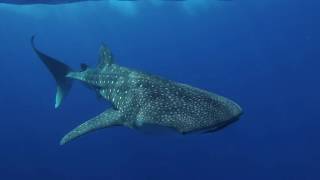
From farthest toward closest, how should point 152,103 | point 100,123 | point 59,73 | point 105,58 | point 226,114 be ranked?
1. point 59,73
2. point 105,58
3. point 100,123
4. point 152,103
5. point 226,114

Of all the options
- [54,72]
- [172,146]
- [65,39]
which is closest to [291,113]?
[172,146]

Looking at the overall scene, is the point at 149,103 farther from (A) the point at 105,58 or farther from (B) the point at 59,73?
(B) the point at 59,73

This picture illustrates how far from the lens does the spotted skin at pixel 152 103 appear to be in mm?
5133

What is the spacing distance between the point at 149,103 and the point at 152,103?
0.08 meters

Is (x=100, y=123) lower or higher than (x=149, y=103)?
lower

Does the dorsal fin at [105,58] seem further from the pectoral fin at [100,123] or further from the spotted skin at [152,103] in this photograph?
the pectoral fin at [100,123]

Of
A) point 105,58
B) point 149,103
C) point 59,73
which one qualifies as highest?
point 105,58

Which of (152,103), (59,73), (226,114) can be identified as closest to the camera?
(226,114)

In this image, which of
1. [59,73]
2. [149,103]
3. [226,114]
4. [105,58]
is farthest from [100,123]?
[59,73]

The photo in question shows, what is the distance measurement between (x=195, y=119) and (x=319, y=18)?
20.4m

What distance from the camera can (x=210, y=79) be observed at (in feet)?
101

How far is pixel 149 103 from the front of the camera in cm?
610

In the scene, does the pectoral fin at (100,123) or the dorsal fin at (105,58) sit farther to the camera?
the dorsal fin at (105,58)

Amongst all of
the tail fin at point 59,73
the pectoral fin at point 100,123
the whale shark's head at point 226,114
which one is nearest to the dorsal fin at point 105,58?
the tail fin at point 59,73
